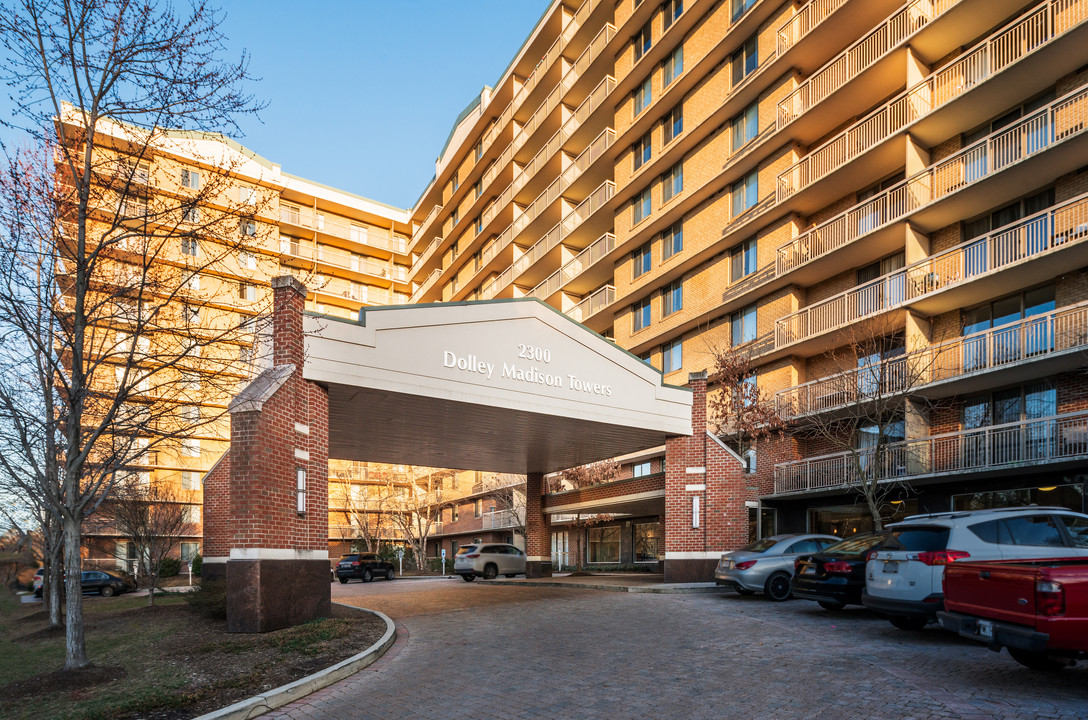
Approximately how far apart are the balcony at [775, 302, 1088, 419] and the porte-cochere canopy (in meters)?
6.92

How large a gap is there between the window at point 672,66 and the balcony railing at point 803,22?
7181mm

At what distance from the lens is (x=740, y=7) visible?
3284 cm

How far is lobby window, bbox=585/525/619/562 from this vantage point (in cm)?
4062

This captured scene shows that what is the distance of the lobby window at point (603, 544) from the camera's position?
133ft

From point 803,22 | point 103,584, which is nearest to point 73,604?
point 103,584

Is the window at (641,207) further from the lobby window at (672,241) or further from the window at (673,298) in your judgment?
the window at (673,298)

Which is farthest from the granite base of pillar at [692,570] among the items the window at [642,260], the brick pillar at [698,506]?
the window at [642,260]

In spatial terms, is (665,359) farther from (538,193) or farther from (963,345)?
(538,193)

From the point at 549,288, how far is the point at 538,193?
836 cm

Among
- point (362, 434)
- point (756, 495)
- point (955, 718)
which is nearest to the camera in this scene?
point (955, 718)

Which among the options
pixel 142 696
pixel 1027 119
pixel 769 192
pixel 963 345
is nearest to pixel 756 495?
pixel 963 345

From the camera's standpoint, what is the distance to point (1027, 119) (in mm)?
20703

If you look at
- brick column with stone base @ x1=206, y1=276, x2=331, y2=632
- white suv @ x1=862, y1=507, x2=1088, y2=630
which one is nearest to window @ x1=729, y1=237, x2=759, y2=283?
white suv @ x1=862, y1=507, x2=1088, y2=630

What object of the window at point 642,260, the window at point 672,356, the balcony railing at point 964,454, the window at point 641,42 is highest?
the window at point 641,42
